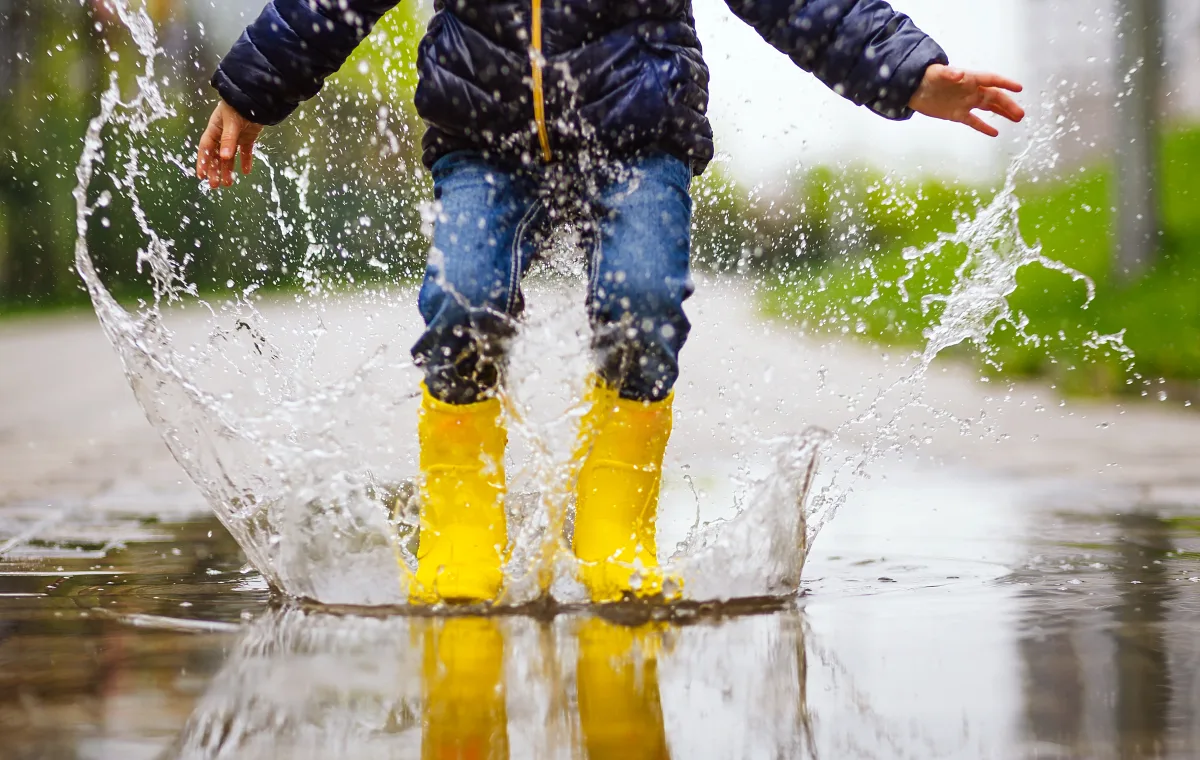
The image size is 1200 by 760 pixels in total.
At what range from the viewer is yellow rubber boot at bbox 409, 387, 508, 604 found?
2314 millimetres

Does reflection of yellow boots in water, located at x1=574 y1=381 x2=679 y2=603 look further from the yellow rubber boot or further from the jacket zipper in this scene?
the jacket zipper

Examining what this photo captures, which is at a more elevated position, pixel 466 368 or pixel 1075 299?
pixel 1075 299

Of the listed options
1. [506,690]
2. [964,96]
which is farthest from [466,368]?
[964,96]

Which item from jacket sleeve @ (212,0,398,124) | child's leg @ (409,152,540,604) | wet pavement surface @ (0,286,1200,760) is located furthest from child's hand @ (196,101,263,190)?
wet pavement surface @ (0,286,1200,760)

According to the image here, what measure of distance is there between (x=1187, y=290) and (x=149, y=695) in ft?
22.5

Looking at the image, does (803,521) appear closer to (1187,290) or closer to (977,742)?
(977,742)

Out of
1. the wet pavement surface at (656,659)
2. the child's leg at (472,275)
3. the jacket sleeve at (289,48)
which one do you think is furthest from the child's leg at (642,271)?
the jacket sleeve at (289,48)

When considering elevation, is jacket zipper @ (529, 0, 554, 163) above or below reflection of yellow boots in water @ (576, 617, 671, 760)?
above

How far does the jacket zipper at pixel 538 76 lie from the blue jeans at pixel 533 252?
3.0 inches

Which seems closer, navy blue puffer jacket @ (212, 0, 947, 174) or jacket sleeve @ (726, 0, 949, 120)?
navy blue puffer jacket @ (212, 0, 947, 174)

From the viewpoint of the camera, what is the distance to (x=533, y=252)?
2398mm

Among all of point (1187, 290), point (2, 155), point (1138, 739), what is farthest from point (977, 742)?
point (2, 155)

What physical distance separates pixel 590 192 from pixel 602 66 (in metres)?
0.20

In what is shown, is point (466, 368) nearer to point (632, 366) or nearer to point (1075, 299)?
point (632, 366)
